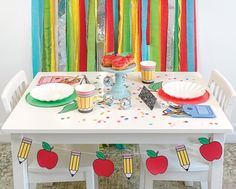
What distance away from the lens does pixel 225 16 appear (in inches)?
109

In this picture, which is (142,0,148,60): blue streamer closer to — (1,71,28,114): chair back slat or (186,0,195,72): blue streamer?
(186,0,195,72): blue streamer

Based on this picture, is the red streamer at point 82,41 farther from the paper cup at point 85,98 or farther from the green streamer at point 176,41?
the paper cup at point 85,98

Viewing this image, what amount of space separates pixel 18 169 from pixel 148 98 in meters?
0.68

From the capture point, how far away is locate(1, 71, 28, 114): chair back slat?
201 centimetres

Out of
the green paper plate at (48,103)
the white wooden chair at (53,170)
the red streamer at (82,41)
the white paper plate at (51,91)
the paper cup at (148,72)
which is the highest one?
the red streamer at (82,41)

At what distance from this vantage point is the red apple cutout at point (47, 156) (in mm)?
1864

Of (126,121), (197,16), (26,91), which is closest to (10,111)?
(26,91)

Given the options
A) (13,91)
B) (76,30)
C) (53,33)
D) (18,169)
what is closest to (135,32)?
(76,30)

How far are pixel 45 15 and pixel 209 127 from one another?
1402 millimetres

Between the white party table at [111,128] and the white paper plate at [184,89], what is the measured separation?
14cm

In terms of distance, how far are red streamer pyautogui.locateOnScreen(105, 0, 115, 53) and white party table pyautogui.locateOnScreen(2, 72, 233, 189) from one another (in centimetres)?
88

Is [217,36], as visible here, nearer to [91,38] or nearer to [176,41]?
[176,41]

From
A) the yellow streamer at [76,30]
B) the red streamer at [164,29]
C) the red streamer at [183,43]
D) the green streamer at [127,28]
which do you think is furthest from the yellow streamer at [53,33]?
the red streamer at [183,43]

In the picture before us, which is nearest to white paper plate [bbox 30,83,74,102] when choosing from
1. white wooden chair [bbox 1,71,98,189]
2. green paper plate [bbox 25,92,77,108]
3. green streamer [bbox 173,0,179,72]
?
green paper plate [bbox 25,92,77,108]
